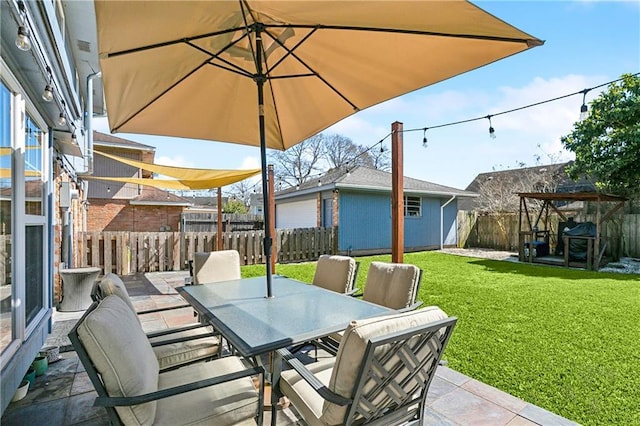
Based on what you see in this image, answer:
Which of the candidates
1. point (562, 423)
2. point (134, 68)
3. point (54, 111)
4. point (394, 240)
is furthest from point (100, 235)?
point (562, 423)

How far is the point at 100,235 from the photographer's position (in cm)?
824

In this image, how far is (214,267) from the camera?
4078 mm

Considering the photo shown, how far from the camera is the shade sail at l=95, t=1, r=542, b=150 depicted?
2018mm

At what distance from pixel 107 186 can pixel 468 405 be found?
16721mm

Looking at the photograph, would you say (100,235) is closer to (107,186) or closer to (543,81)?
(107,186)

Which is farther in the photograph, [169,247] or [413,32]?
[169,247]

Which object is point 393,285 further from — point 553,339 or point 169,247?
point 169,247

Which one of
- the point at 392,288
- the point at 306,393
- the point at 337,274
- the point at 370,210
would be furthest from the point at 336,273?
the point at 370,210

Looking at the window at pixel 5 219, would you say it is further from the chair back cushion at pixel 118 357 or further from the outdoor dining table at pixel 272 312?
the chair back cushion at pixel 118 357

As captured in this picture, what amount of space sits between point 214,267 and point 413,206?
11.2 m

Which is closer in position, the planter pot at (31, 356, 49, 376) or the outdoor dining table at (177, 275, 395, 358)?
the outdoor dining table at (177, 275, 395, 358)

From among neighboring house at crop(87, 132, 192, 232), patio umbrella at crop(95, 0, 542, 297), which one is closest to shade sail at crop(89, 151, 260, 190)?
patio umbrella at crop(95, 0, 542, 297)

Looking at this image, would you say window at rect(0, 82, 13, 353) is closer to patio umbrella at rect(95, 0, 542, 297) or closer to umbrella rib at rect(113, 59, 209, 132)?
patio umbrella at rect(95, 0, 542, 297)

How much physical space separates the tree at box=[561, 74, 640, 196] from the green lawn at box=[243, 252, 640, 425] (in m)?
4.44
